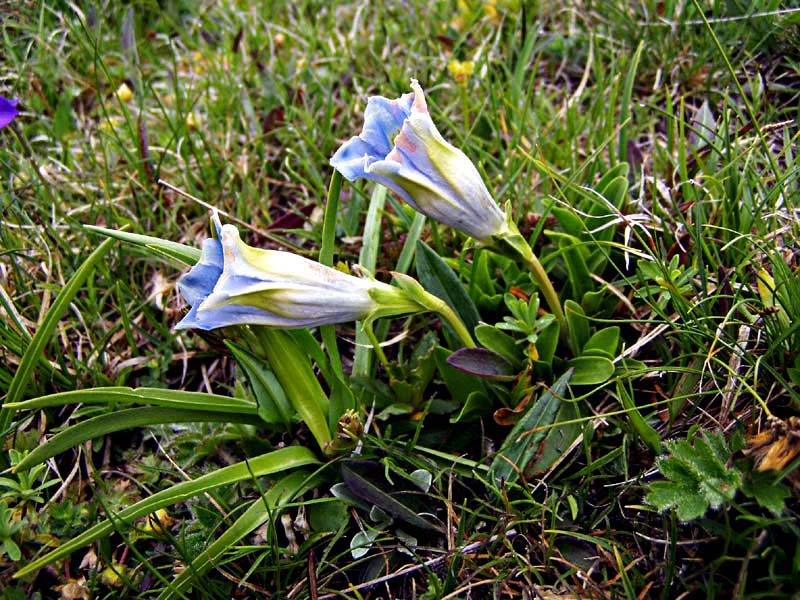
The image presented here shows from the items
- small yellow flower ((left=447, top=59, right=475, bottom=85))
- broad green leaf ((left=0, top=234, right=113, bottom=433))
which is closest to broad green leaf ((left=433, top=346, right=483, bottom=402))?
broad green leaf ((left=0, top=234, right=113, bottom=433))

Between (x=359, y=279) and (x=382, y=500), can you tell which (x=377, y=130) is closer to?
(x=359, y=279)

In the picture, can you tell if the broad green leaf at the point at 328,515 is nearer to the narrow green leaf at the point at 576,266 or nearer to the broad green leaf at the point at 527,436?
the broad green leaf at the point at 527,436

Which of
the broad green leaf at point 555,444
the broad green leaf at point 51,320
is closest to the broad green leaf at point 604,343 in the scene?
the broad green leaf at point 555,444

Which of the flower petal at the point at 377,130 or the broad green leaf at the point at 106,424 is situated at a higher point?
the flower petal at the point at 377,130

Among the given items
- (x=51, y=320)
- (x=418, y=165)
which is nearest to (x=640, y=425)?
(x=418, y=165)

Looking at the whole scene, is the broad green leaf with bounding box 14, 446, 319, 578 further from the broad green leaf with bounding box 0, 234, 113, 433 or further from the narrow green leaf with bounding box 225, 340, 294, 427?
the broad green leaf with bounding box 0, 234, 113, 433

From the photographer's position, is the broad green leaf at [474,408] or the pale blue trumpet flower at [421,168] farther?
the broad green leaf at [474,408]

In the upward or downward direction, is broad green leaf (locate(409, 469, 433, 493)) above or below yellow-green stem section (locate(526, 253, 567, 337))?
below
